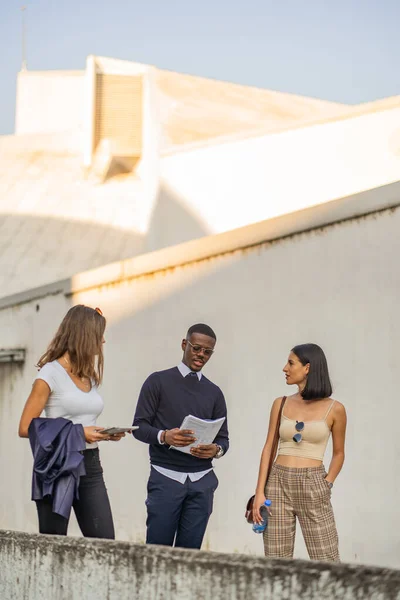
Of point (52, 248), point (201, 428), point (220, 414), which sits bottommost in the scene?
point (201, 428)

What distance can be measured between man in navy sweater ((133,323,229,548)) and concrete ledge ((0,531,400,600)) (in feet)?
3.36

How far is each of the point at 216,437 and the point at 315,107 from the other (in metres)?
22.7

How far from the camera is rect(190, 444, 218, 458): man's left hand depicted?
5.21 meters

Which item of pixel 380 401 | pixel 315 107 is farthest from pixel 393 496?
pixel 315 107

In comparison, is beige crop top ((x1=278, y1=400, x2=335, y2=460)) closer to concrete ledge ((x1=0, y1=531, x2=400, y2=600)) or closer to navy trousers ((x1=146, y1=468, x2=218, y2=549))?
navy trousers ((x1=146, y1=468, x2=218, y2=549))

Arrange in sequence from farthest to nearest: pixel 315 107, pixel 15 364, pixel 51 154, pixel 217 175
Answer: pixel 51 154 < pixel 315 107 < pixel 217 175 < pixel 15 364

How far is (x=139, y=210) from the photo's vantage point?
28797mm

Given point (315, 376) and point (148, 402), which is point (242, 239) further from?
point (315, 376)

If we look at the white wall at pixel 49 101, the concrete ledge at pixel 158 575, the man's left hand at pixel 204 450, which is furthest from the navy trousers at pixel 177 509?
the white wall at pixel 49 101

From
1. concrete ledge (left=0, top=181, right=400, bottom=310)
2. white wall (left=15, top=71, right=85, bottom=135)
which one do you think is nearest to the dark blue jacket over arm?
concrete ledge (left=0, top=181, right=400, bottom=310)

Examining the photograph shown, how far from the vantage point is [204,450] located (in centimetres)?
525

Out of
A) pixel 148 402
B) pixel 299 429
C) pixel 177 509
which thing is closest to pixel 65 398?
pixel 148 402

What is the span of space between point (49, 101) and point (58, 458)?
32875 mm

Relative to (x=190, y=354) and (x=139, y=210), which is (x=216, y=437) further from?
(x=139, y=210)
